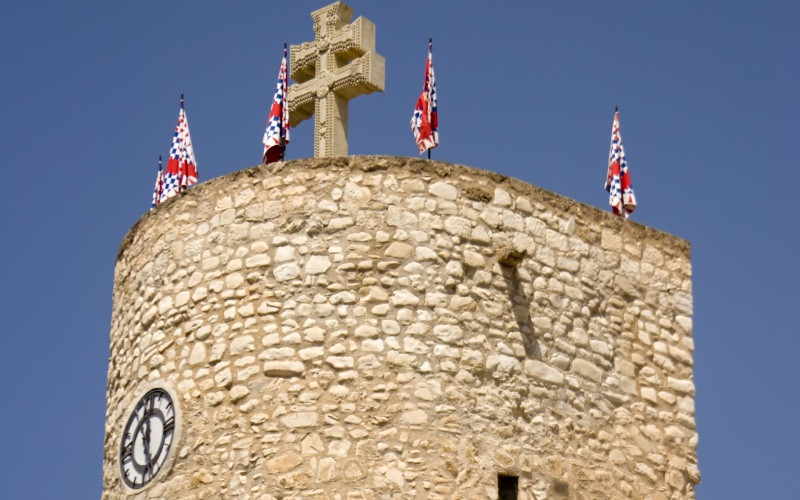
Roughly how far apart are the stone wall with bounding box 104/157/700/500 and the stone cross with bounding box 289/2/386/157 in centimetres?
179

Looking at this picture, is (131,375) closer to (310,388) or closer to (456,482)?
(310,388)

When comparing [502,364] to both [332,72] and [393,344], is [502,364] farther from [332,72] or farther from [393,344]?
[332,72]

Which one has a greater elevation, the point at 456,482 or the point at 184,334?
the point at 184,334

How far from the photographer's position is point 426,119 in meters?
20.7

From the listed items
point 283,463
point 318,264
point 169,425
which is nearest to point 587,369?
point 318,264

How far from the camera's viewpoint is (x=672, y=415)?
1966 centimetres

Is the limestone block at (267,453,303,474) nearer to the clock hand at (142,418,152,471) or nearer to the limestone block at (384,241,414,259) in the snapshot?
the clock hand at (142,418,152,471)

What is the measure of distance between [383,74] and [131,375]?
4.31m

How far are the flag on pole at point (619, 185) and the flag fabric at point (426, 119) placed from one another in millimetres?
2263

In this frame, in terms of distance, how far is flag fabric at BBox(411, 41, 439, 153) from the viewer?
67.7ft

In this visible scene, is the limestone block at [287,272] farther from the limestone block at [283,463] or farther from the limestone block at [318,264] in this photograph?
the limestone block at [283,463]

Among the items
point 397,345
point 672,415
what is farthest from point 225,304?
point 672,415

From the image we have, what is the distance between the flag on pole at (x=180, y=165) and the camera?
2166 centimetres

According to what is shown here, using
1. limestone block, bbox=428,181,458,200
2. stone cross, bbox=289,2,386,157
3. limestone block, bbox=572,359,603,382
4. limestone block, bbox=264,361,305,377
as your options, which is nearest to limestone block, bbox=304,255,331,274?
limestone block, bbox=264,361,305,377
